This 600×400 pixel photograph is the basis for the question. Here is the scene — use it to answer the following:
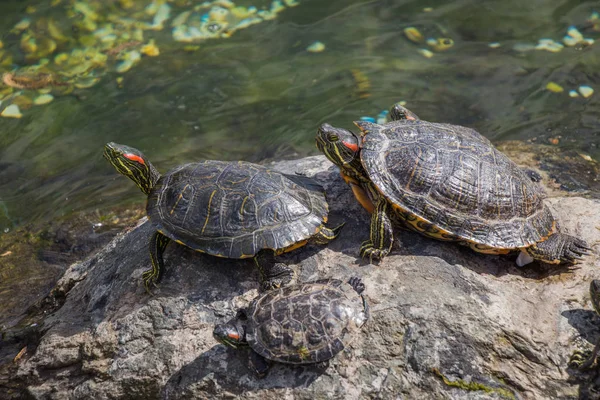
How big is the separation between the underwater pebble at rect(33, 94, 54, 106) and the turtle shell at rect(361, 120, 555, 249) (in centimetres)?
699

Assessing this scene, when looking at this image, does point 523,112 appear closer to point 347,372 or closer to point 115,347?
point 347,372

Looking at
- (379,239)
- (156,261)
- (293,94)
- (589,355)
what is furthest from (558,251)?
(293,94)

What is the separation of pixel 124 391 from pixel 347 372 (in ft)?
5.99

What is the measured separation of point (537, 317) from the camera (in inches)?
166

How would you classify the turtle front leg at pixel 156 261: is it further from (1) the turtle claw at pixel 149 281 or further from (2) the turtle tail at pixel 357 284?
(2) the turtle tail at pixel 357 284

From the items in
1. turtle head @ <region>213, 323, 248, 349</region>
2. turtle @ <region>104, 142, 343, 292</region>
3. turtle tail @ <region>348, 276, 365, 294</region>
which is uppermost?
turtle @ <region>104, 142, 343, 292</region>

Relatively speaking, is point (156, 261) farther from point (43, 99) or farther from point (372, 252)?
point (43, 99)

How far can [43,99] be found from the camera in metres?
9.41

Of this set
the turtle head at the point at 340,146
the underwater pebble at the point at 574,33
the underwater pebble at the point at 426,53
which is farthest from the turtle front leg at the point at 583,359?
the underwater pebble at the point at 574,33

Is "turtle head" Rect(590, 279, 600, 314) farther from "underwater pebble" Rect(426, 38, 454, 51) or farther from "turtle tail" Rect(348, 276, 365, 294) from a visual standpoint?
"underwater pebble" Rect(426, 38, 454, 51)

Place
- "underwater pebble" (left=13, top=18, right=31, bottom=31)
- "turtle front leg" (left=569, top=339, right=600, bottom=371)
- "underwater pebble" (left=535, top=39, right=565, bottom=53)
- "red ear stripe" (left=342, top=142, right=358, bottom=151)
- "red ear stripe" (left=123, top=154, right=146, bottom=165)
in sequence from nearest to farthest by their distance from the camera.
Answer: "turtle front leg" (left=569, top=339, right=600, bottom=371), "red ear stripe" (left=342, top=142, right=358, bottom=151), "red ear stripe" (left=123, top=154, right=146, bottom=165), "underwater pebble" (left=535, top=39, right=565, bottom=53), "underwater pebble" (left=13, top=18, right=31, bottom=31)

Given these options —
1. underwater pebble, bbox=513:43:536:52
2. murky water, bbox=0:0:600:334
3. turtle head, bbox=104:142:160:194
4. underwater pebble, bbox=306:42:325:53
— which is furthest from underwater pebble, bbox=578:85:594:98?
turtle head, bbox=104:142:160:194

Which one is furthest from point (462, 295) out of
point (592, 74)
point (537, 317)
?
point (592, 74)

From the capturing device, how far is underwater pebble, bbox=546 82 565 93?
8.91 m
